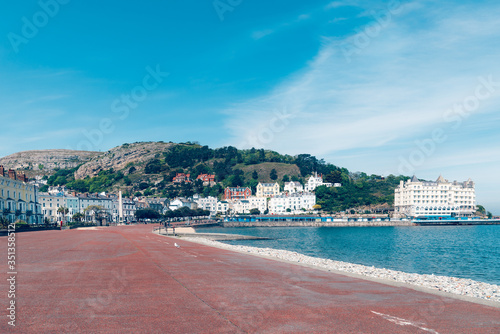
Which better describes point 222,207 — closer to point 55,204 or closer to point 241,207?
point 241,207

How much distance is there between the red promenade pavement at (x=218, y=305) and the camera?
28.4 ft

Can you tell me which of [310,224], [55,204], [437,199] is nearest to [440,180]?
[437,199]

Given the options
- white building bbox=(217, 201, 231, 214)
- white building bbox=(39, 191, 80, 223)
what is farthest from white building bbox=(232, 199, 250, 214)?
white building bbox=(39, 191, 80, 223)

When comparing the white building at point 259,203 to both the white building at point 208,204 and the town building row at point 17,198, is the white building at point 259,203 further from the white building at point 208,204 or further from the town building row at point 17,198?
the town building row at point 17,198

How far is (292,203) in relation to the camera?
18038 centimetres

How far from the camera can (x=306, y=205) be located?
17688 centimetres

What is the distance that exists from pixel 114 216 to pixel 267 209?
7434cm

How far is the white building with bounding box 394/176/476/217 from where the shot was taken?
158 m

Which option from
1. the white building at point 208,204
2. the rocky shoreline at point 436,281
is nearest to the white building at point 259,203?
the white building at point 208,204

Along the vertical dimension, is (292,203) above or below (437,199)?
below

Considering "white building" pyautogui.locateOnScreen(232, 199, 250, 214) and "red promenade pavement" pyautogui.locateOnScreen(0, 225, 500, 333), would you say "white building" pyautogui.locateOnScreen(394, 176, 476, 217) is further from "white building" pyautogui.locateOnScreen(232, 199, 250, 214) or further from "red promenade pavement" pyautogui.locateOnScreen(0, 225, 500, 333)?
"red promenade pavement" pyautogui.locateOnScreen(0, 225, 500, 333)

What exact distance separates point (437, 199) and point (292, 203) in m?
61.4

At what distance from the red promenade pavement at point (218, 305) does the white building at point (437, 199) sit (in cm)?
15530

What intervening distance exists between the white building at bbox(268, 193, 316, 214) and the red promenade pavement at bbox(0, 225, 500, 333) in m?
162
